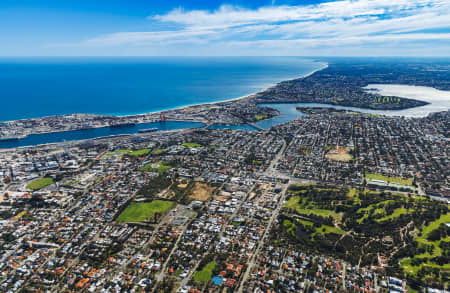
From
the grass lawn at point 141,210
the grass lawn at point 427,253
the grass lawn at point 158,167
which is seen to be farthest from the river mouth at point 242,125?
the grass lawn at point 427,253

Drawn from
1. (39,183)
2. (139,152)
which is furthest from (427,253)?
(39,183)

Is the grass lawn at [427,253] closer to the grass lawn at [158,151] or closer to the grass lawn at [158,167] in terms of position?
the grass lawn at [158,167]

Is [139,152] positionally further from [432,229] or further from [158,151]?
[432,229]

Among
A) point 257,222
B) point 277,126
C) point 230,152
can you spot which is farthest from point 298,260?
point 277,126

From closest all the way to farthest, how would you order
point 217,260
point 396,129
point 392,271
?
1. point 392,271
2. point 217,260
3. point 396,129

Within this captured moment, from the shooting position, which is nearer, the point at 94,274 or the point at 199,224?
the point at 94,274

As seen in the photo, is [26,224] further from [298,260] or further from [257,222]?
[298,260]
